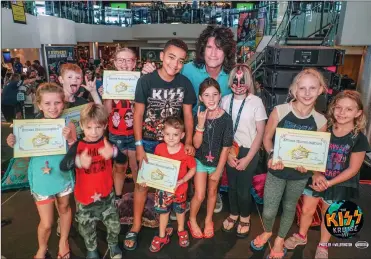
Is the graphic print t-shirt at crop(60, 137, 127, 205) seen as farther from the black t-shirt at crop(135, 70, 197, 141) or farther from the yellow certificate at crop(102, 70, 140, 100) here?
the yellow certificate at crop(102, 70, 140, 100)

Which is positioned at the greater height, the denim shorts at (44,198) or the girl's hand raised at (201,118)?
the girl's hand raised at (201,118)

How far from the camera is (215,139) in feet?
7.12

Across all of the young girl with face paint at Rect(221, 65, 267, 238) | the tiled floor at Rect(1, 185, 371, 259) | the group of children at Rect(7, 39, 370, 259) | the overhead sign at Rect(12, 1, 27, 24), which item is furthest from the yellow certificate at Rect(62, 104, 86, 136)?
the overhead sign at Rect(12, 1, 27, 24)

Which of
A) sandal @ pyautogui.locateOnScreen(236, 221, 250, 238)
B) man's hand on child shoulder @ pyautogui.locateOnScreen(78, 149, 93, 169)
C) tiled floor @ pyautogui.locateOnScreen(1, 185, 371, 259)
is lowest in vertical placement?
tiled floor @ pyautogui.locateOnScreen(1, 185, 371, 259)

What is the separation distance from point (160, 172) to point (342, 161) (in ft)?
4.36

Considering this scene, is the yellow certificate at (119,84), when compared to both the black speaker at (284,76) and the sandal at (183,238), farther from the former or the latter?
the black speaker at (284,76)

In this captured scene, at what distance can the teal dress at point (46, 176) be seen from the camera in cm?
189

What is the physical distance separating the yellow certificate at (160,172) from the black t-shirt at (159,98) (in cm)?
25

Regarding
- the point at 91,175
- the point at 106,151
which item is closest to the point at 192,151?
the point at 106,151

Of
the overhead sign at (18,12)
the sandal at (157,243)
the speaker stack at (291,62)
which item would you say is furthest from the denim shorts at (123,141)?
the overhead sign at (18,12)

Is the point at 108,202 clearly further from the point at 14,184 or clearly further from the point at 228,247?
the point at 14,184

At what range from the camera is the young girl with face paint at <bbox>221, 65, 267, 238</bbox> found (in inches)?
85.4

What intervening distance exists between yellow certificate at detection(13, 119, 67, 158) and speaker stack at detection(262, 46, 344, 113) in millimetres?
3252

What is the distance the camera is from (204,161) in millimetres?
2217
